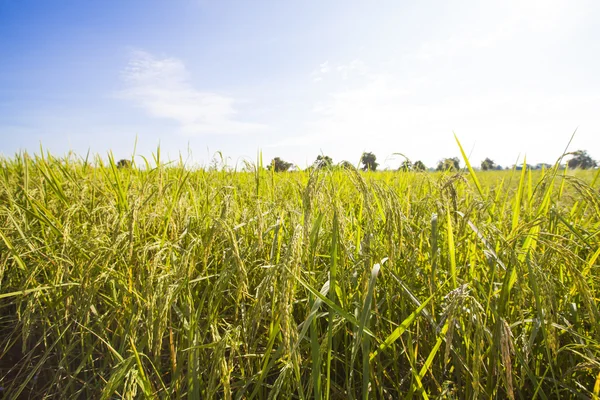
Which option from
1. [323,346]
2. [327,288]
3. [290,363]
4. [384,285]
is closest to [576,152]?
[384,285]

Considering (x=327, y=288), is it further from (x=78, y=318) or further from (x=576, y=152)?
(x=576, y=152)

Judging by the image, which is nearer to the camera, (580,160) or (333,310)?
(333,310)

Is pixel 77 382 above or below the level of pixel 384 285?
below

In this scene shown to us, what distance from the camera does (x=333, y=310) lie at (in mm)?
943

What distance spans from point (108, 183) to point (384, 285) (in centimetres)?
189

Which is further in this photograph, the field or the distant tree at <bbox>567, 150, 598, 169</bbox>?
the distant tree at <bbox>567, 150, 598, 169</bbox>

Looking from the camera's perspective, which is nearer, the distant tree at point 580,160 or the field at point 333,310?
the field at point 333,310

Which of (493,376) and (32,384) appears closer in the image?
(493,376)

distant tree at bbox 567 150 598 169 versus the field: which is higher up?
distant tree at bbox 567 150 598 169

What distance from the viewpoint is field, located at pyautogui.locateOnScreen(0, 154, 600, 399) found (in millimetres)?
882

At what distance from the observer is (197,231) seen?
169 cm

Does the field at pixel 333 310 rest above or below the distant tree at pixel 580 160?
below

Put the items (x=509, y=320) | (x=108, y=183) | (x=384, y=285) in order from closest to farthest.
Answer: (x=509, y=320) < (x=384, y=285) < (x=108, y=183)

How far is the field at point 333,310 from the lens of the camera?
882mm
